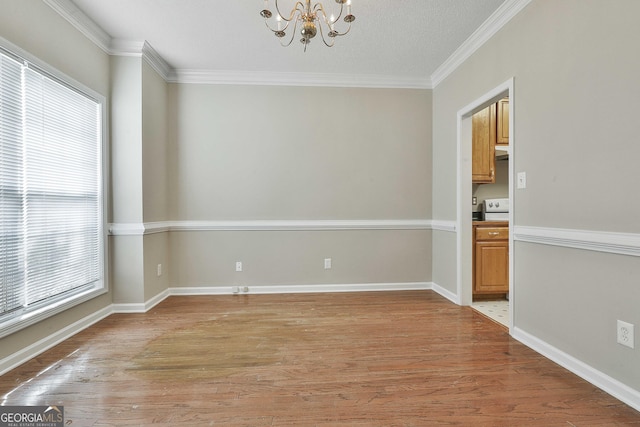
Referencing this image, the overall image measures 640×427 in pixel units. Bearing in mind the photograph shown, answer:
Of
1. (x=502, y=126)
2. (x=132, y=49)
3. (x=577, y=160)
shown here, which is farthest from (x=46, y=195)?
(x=502, y=126)

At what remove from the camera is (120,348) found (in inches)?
89.5

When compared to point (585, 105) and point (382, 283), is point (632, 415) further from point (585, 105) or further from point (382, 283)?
point (382, 283)

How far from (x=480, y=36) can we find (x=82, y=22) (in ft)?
11.3

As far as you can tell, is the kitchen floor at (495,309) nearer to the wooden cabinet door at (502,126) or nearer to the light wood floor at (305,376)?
the light wood floor at (305,376)

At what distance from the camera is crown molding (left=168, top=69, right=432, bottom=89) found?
3.60m

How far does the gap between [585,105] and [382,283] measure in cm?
266

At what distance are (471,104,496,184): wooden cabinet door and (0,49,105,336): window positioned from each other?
3.91 metres

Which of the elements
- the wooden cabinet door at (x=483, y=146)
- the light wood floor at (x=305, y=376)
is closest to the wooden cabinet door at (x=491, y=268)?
the light wood floor at (x=305, y=376)

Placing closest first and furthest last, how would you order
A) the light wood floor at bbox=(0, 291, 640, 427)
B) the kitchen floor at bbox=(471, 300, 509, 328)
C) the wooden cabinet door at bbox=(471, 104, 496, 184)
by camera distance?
the light wood floor at bbox=(0, 291, 640, 427) < the kitchen floor at bbox=(471, 300, 509, 328) < the wooden cabinet door at bbox=(471, 104, 496, 184)

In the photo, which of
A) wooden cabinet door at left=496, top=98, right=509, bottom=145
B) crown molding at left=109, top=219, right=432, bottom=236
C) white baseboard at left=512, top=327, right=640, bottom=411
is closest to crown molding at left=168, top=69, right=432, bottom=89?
wooden cabinet door at left=496, top=98, right=509, bottom=145

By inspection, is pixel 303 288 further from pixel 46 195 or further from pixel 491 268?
pixel 46 195

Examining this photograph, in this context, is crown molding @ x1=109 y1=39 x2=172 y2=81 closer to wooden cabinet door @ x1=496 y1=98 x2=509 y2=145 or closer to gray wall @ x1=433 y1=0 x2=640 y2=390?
gray wall @ x1=433 y1=0 x2=640 y2=390

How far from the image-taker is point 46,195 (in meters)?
2.29

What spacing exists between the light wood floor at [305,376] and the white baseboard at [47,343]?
60 millimetres
